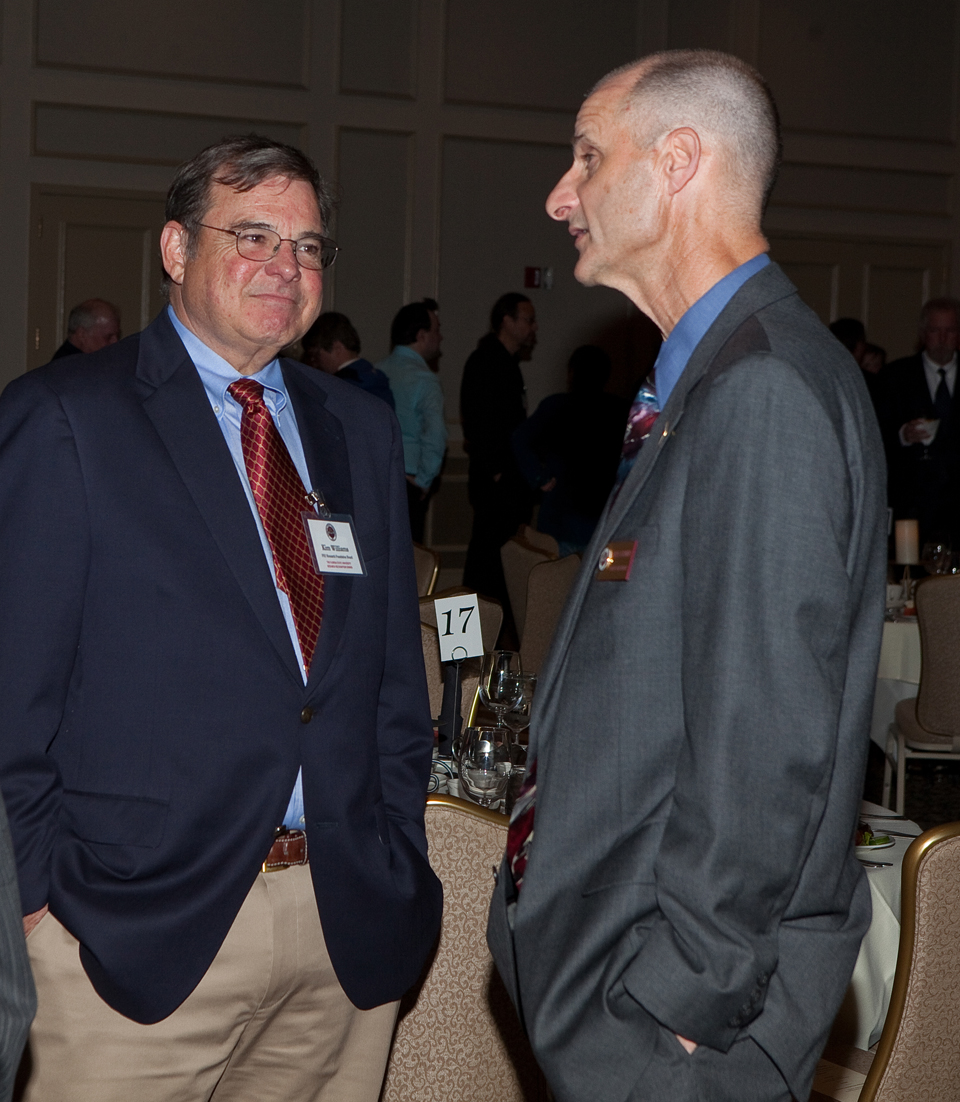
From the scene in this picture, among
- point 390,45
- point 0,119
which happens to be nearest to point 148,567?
point 0,119

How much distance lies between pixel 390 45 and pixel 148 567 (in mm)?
7965

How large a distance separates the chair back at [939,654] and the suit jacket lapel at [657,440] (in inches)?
122

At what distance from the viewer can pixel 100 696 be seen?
1.59 m

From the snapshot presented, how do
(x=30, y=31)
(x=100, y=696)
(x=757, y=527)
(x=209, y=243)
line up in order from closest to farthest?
(x=757, y=527) → (x=100, y=696) → (x=209, y=243) → (x=30, y=31)

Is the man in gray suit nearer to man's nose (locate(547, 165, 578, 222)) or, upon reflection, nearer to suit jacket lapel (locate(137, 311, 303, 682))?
man's nose (locate(547, 165, 578, 222))

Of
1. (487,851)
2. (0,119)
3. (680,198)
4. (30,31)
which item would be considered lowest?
(487,851)

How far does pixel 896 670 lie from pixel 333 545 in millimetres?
3531

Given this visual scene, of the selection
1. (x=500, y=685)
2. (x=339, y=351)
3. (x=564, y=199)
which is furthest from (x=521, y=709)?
(x=339, y=351)

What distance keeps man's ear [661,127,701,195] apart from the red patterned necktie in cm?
71

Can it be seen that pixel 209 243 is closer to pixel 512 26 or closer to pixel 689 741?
pixel 689 741

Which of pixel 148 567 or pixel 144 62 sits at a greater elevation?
pixel 144 62

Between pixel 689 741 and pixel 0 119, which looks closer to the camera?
pixel 689 741

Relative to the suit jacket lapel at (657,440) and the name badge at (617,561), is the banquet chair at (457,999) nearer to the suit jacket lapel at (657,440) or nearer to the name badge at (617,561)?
the suit jacket lapel at (657,440)

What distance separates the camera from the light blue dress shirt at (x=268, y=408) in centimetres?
173
